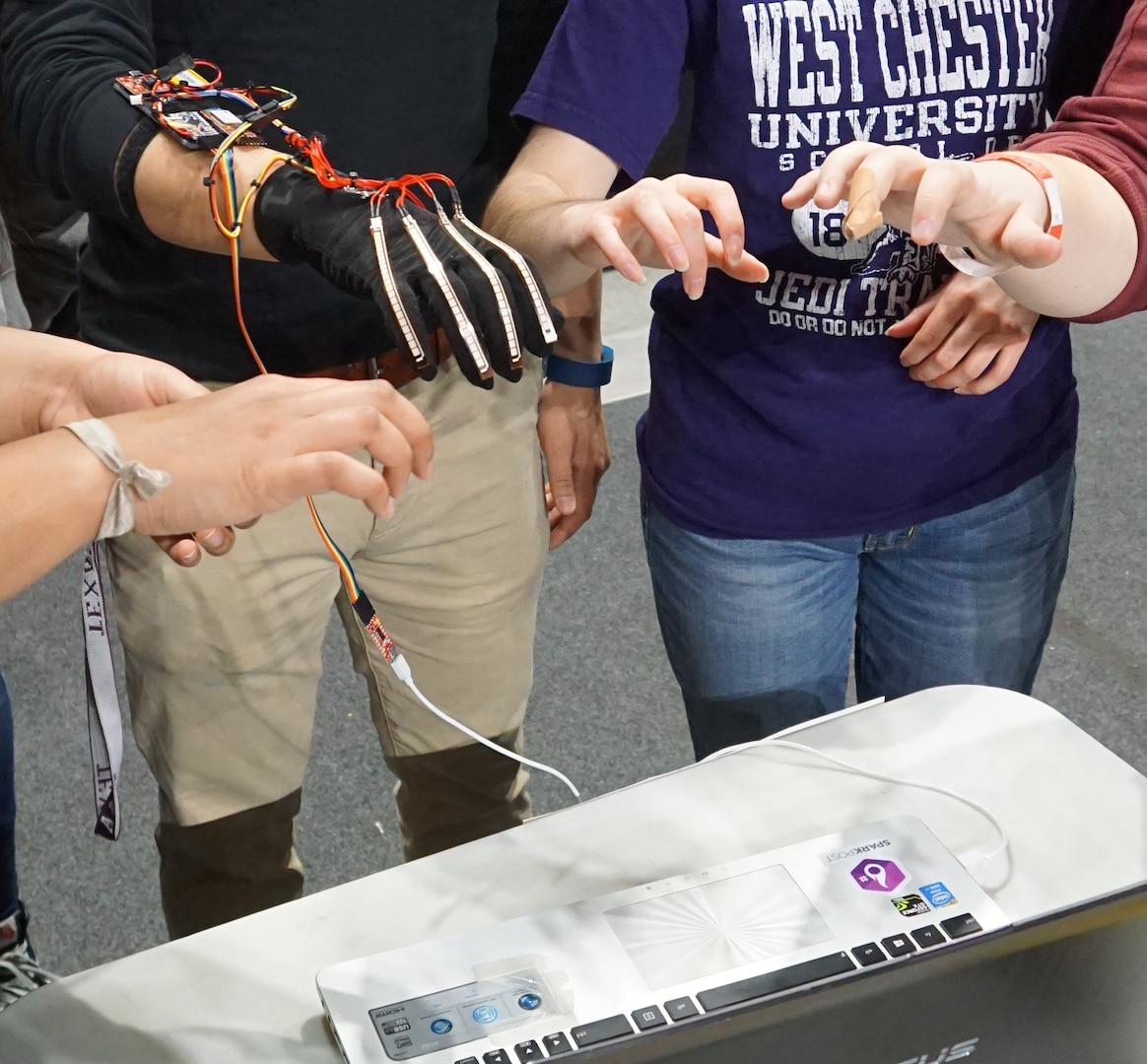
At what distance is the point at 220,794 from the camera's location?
3.90ft

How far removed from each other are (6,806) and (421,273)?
78 cm

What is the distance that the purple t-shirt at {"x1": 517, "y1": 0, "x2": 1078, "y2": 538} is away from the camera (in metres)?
0.93

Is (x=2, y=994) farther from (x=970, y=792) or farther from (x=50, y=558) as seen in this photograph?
(x=970, y=792)

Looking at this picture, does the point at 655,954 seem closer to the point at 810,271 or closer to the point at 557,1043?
the point at 557,1043

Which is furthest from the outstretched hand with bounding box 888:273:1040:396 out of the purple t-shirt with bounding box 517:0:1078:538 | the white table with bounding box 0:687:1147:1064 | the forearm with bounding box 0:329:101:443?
the forearm with bounding box 0:329:101:443

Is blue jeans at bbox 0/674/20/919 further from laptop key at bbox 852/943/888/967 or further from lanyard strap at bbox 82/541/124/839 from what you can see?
laptop key at bbox 852/943/888/967

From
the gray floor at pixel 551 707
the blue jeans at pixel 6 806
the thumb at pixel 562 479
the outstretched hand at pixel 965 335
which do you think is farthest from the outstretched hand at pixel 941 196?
the gray floor at pixel 551 707

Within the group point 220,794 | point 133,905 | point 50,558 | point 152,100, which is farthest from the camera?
point 133,905

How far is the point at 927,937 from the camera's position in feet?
2.31

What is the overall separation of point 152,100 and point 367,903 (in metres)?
0.59

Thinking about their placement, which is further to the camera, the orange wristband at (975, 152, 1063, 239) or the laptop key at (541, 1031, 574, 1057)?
the orange wristband at (975, 152, 1063, 239)

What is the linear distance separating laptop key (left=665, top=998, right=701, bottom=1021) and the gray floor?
1.14 metres

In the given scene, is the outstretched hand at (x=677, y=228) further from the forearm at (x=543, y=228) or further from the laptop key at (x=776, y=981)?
the laptop key at (x=776, y=981)

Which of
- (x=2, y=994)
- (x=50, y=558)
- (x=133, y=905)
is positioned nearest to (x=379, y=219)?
(x=50, y=558)
